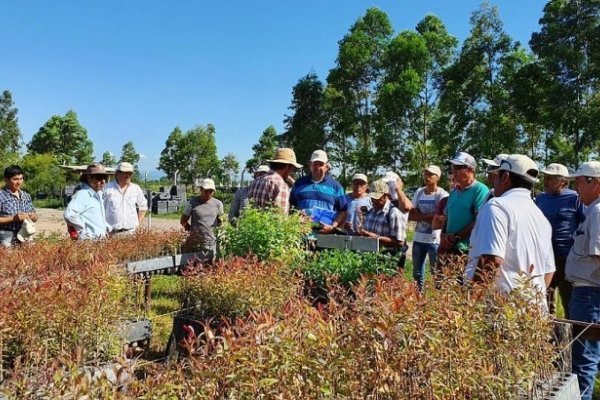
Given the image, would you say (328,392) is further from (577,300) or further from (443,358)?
(577,300)

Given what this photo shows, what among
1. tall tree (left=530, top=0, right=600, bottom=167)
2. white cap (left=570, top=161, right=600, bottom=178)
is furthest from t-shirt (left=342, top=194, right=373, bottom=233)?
tall tree (left=530, top=0, right=600, bottom=167)

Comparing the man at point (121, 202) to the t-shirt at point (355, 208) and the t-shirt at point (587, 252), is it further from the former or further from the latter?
the t-shirt at point (587, 252)

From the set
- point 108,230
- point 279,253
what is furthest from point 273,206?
point 108,230

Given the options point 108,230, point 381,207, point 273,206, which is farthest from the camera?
point 108,230

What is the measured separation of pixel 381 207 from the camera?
5496mm

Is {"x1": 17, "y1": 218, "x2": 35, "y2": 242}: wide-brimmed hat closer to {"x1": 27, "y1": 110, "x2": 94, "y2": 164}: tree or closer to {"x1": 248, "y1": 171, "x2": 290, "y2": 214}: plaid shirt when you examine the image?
{"x1": 248, "y1": 171, "x2": 290, "y2": 214}: plaid shirt

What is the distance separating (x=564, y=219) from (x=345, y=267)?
6.57ft

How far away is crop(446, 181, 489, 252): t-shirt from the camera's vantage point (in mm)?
4547

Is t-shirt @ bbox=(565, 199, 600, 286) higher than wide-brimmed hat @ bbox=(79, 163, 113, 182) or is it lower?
lower

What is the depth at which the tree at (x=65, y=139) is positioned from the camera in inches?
1532

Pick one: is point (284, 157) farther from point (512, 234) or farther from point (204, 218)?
point (512, 234)

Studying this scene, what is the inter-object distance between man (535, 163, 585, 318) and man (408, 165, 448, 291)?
1.10 metres

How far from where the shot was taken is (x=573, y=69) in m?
16.4

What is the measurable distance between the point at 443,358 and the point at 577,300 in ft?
7.23
